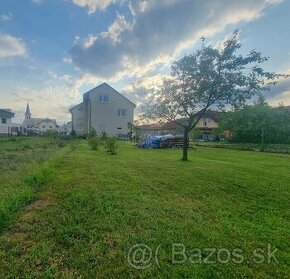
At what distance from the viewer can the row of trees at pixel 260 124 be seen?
34362 mm

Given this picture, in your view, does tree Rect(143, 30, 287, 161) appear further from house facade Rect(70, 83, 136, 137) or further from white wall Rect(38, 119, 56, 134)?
white wall Rect(38, 119, 56, 134)

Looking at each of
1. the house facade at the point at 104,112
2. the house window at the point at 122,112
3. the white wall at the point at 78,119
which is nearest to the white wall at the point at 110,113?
the house facade at the point at 104,112

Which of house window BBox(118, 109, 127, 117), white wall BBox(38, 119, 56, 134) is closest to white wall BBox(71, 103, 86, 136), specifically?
house window BBox(118, 109, 127, 117)

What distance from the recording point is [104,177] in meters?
8.39

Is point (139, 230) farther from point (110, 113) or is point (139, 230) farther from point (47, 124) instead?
point (47, 124)

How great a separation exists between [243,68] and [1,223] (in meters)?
13.7

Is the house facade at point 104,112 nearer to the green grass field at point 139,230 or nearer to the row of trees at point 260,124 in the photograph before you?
the row of trees at point 260,124

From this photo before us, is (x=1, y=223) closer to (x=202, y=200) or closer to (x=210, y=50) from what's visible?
(x=202, y=200)

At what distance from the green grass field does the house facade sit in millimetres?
37675

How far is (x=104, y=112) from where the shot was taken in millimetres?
44781

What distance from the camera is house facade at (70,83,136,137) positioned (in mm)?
44500

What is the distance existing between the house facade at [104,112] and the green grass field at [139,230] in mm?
37675

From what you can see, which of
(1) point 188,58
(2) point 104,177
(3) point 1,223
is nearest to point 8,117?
(1) point 188,58

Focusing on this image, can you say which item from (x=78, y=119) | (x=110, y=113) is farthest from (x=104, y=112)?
(x=78, y=119)
